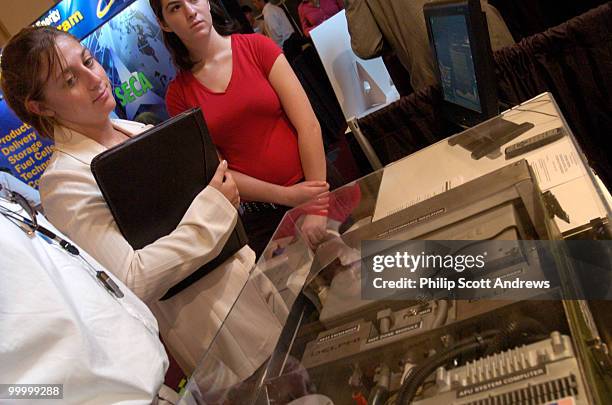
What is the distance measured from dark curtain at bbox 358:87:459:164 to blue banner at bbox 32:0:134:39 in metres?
1.81

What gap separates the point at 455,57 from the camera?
1680 mm

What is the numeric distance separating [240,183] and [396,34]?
1.14 m

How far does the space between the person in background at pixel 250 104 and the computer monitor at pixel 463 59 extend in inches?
19.1

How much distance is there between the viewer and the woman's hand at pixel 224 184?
55.9 inches

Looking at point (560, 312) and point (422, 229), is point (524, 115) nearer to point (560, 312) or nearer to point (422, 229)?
point (422, 229)

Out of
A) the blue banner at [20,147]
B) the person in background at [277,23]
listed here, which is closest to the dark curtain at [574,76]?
the person in background at [277,23]

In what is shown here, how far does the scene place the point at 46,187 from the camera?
130 centimetres

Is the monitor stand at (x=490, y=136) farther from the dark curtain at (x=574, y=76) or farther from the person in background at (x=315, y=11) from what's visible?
the person in background at (x=315, y=11)

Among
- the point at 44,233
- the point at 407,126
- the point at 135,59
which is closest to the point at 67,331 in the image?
the point at 44,233

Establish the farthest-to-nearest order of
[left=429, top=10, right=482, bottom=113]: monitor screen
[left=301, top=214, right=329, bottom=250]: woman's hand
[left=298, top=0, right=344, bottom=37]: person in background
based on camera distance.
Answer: [left=298, top=0, right=344, bottom=37]: person in background < [left=429, top=10, right=482, bottom=113]: monitor screen < [left=301, top=214, right=329, bottom=250]: woman's hand

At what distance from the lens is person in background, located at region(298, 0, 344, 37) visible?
140 inches

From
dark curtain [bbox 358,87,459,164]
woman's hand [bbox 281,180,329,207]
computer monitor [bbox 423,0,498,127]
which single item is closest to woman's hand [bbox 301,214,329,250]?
woman's hand [bbox 281,180,329,207]

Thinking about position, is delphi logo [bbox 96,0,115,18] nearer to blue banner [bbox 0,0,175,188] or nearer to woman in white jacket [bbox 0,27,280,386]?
blue banner [bbox 0,0,175,188]

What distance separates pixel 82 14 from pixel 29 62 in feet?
8.15
